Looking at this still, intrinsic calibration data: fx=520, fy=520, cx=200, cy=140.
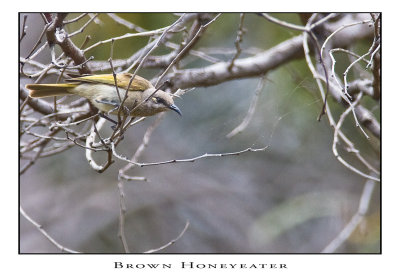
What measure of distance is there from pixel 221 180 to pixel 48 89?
242 centimetres

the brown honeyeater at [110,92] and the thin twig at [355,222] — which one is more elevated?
the brown honeyeater at [110,92]

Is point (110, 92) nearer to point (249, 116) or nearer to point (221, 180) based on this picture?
point (249, 116)

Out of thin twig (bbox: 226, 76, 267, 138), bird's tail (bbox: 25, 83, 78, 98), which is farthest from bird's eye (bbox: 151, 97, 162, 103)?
thin twig (bbox: 226, 76, 267, 138)

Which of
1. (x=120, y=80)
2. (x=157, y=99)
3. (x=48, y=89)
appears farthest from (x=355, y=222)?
(x=48, y=89)

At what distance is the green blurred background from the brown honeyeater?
54cm

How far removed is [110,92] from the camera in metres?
2.12

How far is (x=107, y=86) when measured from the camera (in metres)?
2.13

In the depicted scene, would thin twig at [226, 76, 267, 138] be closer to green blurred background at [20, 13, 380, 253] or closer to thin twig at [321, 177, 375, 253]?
green blurred background at [20, 13, 380, 253]

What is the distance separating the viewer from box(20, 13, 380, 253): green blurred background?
2914 millimetres

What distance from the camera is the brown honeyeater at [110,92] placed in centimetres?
210

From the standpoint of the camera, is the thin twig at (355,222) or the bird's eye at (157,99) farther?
the thin twig at (355,222)

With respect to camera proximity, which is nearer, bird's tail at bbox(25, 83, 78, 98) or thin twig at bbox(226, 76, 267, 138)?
bird's tail at bbox(25, 83, 78, 98)

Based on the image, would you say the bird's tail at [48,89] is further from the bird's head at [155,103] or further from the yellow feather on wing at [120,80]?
the bird's head at [155,103]

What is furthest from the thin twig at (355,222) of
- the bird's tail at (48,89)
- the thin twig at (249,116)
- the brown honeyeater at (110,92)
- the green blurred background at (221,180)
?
the bird's tail at (48,89)
